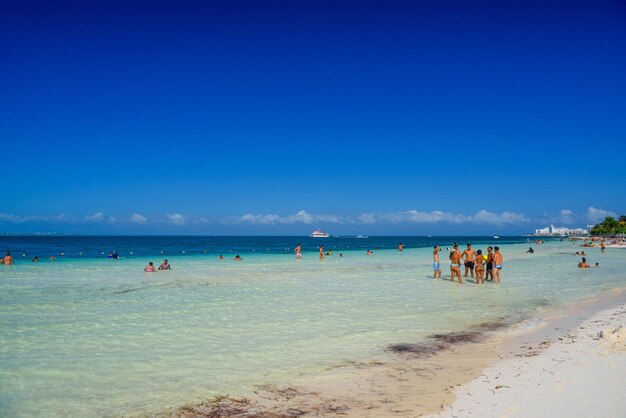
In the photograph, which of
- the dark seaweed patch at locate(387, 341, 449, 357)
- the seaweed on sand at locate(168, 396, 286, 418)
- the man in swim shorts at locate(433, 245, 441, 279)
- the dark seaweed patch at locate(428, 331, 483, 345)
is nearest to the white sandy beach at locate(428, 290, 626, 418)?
the dark seaweed patch at locate(428, 331, 483, 345)

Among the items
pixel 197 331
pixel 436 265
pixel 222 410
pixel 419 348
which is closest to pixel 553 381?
pixel 419 348

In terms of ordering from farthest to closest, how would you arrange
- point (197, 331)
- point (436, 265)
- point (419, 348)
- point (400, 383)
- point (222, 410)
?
1. point (436, 265)
2. point (197, 331)
3. point (419, 348)
4. point (400, 383)
5. point (222, 410)

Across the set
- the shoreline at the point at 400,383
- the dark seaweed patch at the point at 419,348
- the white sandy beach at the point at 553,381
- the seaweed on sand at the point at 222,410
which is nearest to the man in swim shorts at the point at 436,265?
the shoreline at the point at 400,383

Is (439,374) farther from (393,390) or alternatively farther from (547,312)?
(547,312)

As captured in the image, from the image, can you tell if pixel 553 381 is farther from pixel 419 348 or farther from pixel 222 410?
pixel 222 410

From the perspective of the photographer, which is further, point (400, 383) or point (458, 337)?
point (458, 337)

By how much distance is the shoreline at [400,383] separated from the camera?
6105 mm

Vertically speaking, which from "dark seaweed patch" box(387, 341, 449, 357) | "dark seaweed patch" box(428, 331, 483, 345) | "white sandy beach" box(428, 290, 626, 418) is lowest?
"dark seaweed patch" box(428, 331, 483, 345)

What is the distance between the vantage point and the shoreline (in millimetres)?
6105

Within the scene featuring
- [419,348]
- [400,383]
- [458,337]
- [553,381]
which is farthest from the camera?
[458,337]

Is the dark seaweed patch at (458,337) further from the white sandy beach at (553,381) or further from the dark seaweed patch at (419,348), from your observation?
the white sandy beach at (553,381)

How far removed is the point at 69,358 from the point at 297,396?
5.06 meters

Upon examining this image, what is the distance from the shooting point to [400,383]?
7141mm

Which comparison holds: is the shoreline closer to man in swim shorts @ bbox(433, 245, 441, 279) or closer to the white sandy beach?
the white sandy beach
